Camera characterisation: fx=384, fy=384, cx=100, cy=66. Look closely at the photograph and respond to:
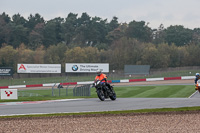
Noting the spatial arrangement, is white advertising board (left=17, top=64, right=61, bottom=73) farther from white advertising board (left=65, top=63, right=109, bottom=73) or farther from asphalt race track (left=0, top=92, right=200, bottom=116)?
asphalt race track (left=0, top=92, right=200, bottom=116)

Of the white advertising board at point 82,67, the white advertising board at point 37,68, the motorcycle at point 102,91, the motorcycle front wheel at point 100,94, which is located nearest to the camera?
the motorcycle at point 102,91

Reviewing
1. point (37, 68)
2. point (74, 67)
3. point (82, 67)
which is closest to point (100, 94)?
point (82, 67)

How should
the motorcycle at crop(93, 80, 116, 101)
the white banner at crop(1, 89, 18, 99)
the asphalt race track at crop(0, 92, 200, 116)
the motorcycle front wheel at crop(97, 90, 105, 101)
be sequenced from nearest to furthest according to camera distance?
the asphalt race track at crop(0, 92, 200, 116) < the motorcycle at crop(93, 80, 116, 101) < the motorcycle front wheel at crop(97, 90, 105, 101) < the white banner at crop(1, 89, 18, 99)

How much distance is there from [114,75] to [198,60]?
95.1ft

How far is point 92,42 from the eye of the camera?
134 metres

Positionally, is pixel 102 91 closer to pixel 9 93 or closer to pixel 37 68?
pixel 9 93

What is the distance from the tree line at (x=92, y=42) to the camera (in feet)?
284

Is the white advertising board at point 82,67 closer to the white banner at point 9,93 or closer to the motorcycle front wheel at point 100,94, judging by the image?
the white banner at point 9,93

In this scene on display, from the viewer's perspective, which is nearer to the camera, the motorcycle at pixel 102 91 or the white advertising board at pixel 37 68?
the motorcycle at pixel 102 91

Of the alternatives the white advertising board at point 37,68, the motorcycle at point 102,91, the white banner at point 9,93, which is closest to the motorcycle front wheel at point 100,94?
the motorcycle at point 102,91

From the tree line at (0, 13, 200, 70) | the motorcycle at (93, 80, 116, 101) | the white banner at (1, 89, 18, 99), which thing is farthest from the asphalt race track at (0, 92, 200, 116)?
the tree line at (0, 13, 200, 70)

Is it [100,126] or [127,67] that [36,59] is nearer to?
[127,67]

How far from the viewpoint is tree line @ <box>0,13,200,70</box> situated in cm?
8669

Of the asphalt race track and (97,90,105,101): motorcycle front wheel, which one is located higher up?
(97,90,105,101): motorcycle front wheel
